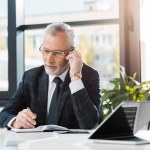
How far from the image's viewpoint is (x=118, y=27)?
388 centimetres

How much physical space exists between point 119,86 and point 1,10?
62.8 inches

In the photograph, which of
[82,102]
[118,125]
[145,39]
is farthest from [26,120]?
[145,39]

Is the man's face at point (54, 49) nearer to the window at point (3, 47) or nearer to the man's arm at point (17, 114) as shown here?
the man's arm at point (17, 114)

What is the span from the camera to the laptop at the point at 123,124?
4.48 feet

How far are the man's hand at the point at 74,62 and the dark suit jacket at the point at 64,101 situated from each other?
10 cm

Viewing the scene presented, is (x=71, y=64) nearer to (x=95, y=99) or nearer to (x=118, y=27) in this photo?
(x=95, y=99)

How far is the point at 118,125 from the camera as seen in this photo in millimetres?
1438

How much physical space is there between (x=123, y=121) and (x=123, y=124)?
22 millimetres

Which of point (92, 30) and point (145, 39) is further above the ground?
point (92, 30)

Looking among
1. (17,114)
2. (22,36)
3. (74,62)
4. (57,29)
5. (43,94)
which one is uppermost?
(22,36)

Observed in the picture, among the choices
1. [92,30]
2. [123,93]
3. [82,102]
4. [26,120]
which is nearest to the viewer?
[26,120]

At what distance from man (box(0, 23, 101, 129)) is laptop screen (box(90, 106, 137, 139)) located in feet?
2.53

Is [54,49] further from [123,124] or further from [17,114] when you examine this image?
[123,124]

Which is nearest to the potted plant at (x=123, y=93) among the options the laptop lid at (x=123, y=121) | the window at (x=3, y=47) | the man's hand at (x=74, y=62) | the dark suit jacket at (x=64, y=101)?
the dark suit jacket at (x=64, y=101)
